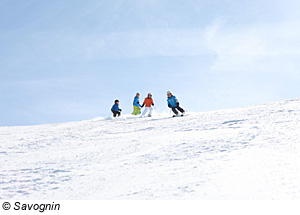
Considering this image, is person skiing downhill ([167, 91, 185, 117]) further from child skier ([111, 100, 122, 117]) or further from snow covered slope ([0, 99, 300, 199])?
snow covered slope ([0, 99, 300, 199])

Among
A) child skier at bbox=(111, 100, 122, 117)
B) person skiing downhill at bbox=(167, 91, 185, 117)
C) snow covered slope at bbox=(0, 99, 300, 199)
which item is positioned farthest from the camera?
child skier at bbox=(111, 100, 122, 117)

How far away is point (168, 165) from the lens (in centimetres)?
675

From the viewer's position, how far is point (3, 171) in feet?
24.9

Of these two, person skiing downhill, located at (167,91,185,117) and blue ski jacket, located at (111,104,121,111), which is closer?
person skiing downhill, located at (167,91,185,117)

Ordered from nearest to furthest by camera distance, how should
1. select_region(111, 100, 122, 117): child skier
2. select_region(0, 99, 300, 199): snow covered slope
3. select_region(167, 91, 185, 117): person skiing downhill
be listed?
1. select_region(0, 99, 300, 199): snow covered slope
2. select_region(167, 91, 185, 117): person skiing downhill
3. select_region(111, 100, 122, 117): child skier

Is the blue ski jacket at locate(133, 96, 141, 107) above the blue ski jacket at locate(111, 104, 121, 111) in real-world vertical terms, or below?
above

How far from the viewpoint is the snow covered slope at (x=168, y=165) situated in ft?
17.2

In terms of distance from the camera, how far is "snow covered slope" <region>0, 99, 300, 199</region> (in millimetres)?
5250

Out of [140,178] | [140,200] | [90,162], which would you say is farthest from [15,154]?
[140,200]

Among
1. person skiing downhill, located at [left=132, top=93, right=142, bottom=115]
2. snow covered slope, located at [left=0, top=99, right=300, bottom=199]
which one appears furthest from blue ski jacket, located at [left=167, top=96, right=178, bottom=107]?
snow covered slope, located at [left=0, top=99, right=300, bottom=199]

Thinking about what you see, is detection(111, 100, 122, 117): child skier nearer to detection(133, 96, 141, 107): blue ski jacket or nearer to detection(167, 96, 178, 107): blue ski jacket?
detection(133, 96, 141, 107): blue ski jacket

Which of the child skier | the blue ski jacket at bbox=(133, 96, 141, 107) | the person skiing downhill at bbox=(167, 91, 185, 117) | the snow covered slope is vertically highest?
the blue ski jacket at bbox=(133, 96, 141, 107)

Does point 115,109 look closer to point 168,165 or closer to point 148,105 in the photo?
point 148,105

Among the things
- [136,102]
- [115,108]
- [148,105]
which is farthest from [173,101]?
[115,108]
